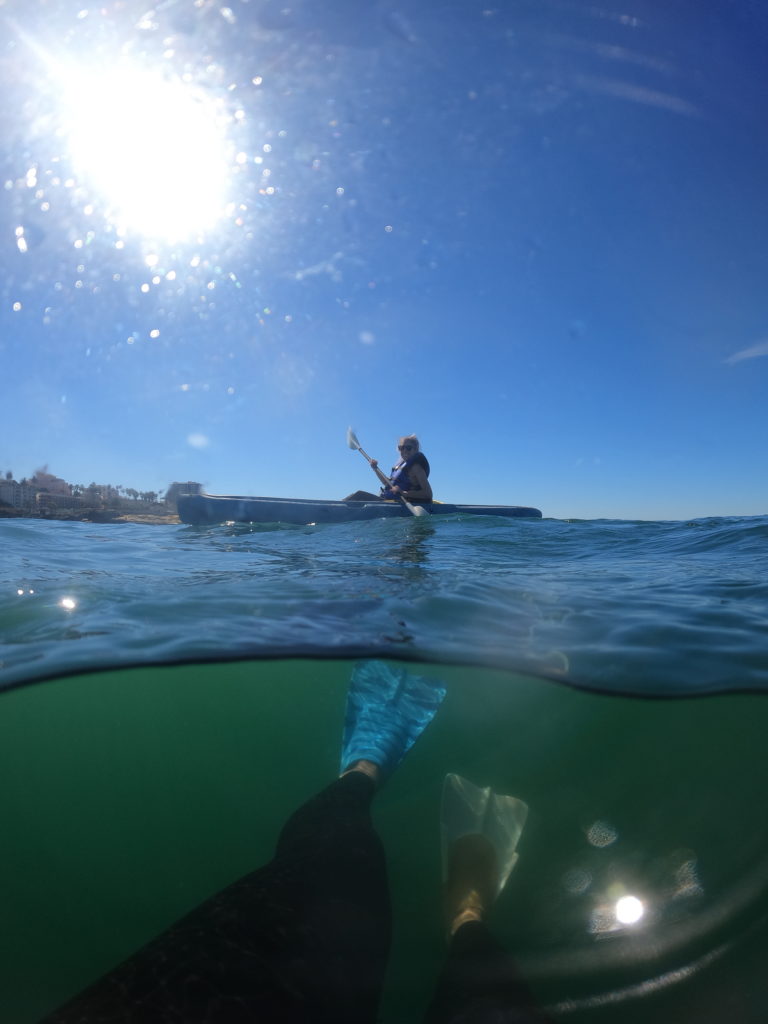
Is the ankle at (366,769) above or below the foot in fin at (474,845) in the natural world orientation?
below

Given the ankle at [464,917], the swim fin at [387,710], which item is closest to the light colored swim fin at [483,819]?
the ankle at [464,917]

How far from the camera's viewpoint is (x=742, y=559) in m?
6.71

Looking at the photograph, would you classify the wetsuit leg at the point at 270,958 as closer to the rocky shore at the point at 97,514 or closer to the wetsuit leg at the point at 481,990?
the wetsuit leg at the point at 481,990

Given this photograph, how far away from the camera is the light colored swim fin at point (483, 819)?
298cm

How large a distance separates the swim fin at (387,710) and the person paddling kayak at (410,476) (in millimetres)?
8590

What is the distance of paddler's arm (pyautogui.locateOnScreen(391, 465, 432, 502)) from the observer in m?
13.0

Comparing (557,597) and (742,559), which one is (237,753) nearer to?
(557,597)

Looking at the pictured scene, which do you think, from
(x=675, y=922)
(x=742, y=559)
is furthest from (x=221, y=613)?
(x=742, y=559)

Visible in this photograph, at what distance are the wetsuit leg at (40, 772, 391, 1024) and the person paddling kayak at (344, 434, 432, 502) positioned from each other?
35.0ft

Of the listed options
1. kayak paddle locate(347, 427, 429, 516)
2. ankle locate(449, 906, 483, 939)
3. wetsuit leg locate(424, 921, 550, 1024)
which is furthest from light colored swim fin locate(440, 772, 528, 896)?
kayak paddle locate(347, 427, 429, 516)

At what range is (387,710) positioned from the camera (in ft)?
15.1

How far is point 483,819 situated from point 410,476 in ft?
33.8

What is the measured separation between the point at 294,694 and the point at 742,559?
5972 mm

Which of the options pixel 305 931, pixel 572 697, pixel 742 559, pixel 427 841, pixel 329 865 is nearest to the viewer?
pixel 305 931
